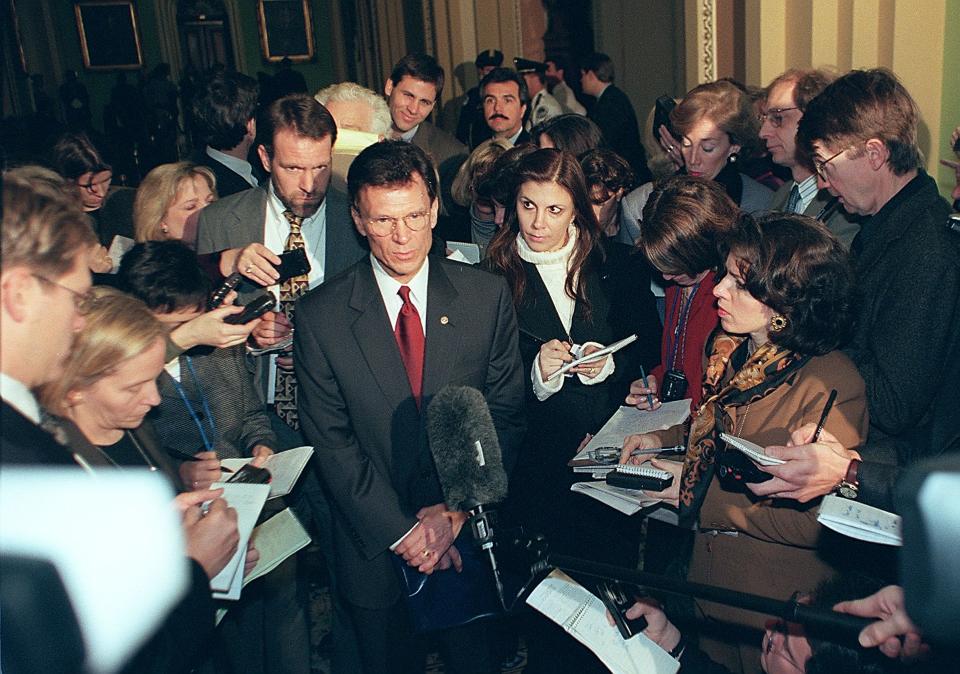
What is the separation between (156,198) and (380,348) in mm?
1529

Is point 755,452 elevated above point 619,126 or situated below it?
below

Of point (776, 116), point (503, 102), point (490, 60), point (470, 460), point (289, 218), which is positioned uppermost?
point (490, 60)

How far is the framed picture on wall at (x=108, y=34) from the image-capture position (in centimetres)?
1703

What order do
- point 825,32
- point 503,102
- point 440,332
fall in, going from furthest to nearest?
point 503,102 < point 825,32 < point 440,332

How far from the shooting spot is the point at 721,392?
7.61 feet

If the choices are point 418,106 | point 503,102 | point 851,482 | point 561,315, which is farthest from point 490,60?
point 851,482

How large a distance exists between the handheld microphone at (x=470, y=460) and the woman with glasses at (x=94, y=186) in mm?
2937

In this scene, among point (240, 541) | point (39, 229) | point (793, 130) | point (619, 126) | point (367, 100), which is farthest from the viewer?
point (619, 126)

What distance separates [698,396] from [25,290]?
6.91 ft

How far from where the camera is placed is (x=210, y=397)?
9.09 feet

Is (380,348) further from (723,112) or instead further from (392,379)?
(723,112)

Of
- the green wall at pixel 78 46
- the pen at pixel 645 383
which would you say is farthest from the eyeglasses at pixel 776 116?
the green wall at pixel 78 46

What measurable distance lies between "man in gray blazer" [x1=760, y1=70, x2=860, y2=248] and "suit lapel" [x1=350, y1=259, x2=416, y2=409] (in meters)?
1.67

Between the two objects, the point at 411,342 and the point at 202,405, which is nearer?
the point at 411,342
